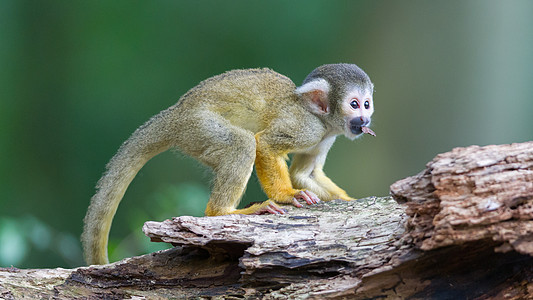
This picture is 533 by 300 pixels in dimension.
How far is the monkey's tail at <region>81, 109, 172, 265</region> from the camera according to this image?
316 centimetres

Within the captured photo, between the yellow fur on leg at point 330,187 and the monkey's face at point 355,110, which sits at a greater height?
the monkey's face at point 355,110

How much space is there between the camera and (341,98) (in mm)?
3510

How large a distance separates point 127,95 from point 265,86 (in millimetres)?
2593

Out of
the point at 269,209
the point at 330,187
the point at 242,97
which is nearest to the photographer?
the point at 269,209

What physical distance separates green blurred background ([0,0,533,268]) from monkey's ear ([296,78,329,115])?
2169mm

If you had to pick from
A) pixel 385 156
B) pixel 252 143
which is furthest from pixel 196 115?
pixel 385 156

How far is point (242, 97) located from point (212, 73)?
2367 mm

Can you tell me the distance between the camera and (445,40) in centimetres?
600

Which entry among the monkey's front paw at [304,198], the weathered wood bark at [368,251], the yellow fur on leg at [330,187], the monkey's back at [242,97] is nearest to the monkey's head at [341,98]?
the monkey's back at [242,97]

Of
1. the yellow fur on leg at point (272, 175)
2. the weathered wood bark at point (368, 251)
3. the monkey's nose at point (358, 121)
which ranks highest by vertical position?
the monkey's nose at point (358, 121)

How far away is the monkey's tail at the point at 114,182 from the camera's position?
3.16 metres

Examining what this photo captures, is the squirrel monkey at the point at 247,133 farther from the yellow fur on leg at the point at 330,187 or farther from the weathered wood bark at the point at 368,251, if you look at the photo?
the weathered wood bark at the point at 368,251

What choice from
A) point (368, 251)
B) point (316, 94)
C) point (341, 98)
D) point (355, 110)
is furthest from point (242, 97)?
point (368, 251)

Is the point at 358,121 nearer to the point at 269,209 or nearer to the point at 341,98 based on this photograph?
the point at 341,98
